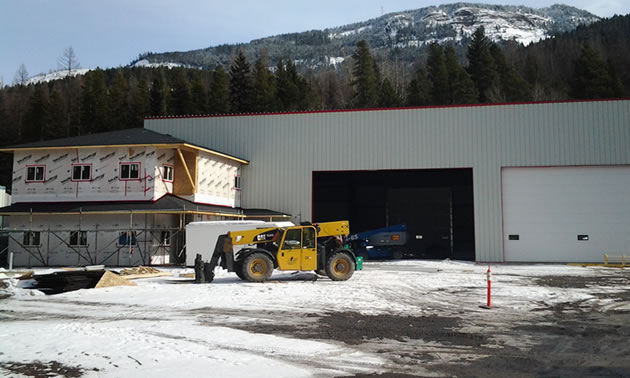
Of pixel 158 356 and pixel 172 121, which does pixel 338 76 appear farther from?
pixel 158 356

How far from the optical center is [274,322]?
11.8 m

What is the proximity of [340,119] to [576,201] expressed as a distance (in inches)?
585

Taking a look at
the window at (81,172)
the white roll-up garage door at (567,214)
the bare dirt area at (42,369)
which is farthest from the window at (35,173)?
the white roll-up garage door at (567,214)

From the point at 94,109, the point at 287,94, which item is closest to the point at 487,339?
the point at 287,94

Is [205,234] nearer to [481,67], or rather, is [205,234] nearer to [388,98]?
[388,98]

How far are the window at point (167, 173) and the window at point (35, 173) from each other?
7081 millimetres

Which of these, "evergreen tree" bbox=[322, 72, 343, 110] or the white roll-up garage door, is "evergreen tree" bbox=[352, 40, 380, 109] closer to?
"evergreen tree" bbox=[322, 72, 343, 110]

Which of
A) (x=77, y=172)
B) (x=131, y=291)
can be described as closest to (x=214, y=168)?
(x=77, y=172)

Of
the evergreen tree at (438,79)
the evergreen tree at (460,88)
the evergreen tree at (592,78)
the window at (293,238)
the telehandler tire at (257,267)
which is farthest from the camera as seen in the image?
the evergreen tree at (438,79)

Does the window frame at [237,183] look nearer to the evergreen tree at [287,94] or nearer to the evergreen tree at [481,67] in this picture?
the evergreen tree at [287,94]

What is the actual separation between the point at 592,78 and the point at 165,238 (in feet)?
169

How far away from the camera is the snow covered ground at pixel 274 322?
8.20 m

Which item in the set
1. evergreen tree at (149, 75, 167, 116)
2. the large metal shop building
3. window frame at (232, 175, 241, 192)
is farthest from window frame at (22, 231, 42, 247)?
evergreen tree at (149, 75, 167, 116)

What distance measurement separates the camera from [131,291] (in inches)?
678
